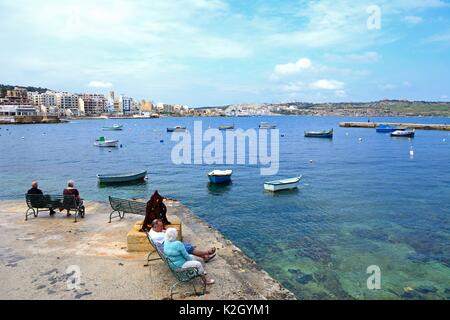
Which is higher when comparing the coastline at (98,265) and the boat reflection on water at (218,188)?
the coastline at (98,265)

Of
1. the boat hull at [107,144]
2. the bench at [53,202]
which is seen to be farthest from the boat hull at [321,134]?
the bench at [53,202]

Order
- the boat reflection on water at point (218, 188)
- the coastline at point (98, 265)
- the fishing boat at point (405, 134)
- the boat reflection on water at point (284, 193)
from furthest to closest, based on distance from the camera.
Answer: the fishing boat at point (405, 134) → the boat reflection on water at point (218, 188) → the boat reflection on water at point (284, 193) → the coastline at point (98, 265)

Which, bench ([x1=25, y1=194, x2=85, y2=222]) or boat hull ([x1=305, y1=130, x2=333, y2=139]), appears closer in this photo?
bench ([x1=25, y1=194, x2=85, y2=222])

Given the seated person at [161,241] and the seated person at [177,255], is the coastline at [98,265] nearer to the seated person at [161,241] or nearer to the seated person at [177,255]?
the seated person at [161,241]

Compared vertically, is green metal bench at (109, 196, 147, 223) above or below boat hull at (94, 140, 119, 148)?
above

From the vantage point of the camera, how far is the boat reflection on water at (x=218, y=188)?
88.4ft

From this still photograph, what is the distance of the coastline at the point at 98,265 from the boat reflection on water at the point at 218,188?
1362 centimetres

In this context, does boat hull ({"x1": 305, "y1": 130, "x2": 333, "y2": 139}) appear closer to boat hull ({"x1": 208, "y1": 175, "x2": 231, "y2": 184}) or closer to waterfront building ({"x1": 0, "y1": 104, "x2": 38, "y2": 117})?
boat hull ({"x1": 208, "y1": 175, "x2": 231, "y2": 184})

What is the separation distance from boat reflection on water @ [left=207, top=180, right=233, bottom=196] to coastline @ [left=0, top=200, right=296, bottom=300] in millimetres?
13619

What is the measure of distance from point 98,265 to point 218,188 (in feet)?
65.1

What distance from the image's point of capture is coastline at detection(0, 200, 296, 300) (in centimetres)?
731

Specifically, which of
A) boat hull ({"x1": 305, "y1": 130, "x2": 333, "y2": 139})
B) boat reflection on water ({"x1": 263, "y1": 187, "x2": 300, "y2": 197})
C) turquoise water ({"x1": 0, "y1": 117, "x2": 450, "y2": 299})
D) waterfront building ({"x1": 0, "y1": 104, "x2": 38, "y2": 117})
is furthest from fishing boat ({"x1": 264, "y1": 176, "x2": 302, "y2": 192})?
waterfront building ({"x1": 0, "y1": 104, "x2": 38, "y2": 117})

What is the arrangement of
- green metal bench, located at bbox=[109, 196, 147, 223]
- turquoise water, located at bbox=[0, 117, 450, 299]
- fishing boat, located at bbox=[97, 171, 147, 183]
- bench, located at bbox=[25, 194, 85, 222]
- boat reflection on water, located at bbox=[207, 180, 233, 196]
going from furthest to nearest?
fishing boat, located at bbox=[97, 171, 147, 183] → boat reflection on water, located at bbox=[207, 180, 233, 196] → bench, located at bbox=[25, 194, 85, 222] → green metal bench, located at bbox=[109, 196, 147, 223] → turquoise water, located at bbox=[0, 117, 450, 299]
